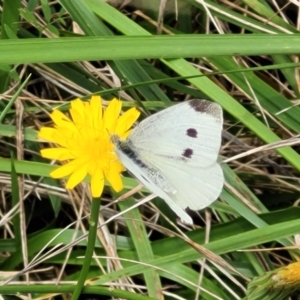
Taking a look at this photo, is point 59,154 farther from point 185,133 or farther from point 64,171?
point 185,133

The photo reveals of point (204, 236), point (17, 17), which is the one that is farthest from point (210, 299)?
point (17, 17)

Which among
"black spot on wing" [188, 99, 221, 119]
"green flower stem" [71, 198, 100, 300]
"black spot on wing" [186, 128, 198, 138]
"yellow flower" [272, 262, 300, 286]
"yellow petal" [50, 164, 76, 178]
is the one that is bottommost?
"yellow flower" [272, 262, 300, 286]

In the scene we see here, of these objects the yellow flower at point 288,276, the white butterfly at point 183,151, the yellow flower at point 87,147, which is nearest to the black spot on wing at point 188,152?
the white butterfly at point 183,151

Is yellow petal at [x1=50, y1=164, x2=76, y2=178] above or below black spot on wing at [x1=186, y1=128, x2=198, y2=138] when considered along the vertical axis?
below

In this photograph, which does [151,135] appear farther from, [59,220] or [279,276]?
[59,220]

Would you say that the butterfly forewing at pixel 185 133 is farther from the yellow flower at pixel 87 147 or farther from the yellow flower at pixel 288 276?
the yellow flower at pixel 288 276

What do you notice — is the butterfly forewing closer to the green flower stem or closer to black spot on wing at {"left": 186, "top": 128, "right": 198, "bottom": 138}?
black spot on wing at {"left": 186, "top": 128, "right": 198, "bottom": 138}

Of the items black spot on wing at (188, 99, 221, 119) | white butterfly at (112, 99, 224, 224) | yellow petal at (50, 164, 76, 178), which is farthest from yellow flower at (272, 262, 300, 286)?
yellow petal at (50, 164, 76, 178)

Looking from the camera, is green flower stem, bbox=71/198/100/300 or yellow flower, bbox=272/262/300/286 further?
yellow flower, bbox=272/262/300/286
